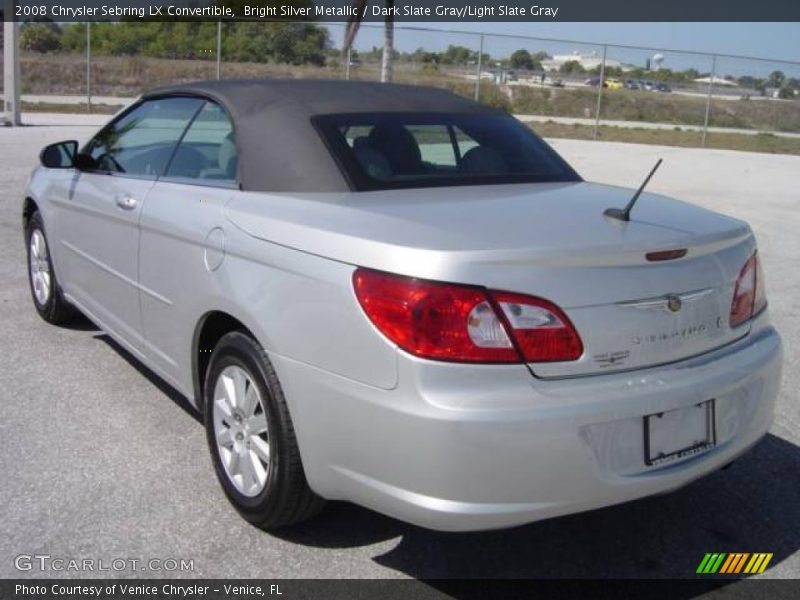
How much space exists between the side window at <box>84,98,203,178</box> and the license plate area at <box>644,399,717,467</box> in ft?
8.01

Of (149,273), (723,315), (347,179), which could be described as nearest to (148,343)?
(149,273)

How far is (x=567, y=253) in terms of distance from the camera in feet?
8.67

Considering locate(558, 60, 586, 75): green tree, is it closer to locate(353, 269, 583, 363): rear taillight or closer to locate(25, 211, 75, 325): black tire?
locate(25, 211, 75, 325): black tire

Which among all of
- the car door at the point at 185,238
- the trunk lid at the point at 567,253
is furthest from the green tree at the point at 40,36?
the trunk lid at the point at 567,253

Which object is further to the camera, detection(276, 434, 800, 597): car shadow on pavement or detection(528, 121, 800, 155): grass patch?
detection(528, 121, 800, 155): grass patch

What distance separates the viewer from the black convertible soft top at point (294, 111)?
3.36 m

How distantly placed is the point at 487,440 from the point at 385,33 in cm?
2110

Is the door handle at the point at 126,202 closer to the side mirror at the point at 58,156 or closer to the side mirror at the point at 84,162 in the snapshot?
the side mirror at the point at 84,162

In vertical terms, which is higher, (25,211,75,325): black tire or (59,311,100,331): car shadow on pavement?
(25,211,75,325): black tire

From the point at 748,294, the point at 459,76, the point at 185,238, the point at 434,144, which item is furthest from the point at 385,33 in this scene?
the point at 748,294

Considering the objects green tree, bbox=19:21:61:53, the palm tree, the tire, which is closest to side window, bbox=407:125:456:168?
the tire

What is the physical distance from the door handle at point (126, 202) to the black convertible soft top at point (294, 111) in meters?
0.55

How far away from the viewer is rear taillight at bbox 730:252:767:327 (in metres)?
3.07

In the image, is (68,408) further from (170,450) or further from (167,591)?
(167,591)
